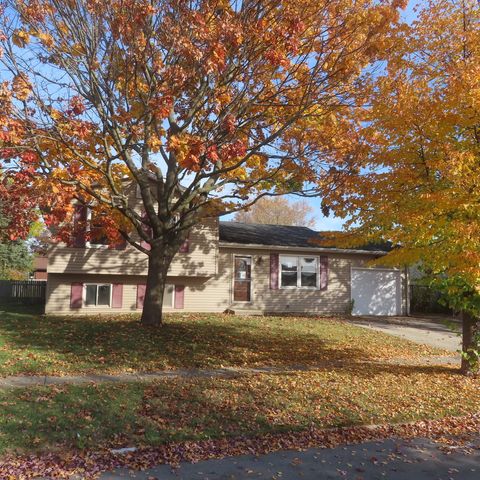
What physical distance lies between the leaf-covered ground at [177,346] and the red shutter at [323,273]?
17.1 ft

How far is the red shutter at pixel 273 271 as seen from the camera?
68.9 feet

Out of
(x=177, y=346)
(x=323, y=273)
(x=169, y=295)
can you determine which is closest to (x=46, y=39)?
(x=177, y=346)

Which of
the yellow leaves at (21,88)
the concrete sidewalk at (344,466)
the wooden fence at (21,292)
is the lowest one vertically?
the concrete sidewalk at (344,466)

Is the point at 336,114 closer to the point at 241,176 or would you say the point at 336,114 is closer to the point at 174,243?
the point at 241,176

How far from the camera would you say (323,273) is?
2188cm

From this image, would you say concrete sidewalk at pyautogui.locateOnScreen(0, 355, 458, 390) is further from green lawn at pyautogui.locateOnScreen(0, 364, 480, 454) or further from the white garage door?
the white garage door

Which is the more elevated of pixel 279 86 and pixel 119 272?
pixel 279 86

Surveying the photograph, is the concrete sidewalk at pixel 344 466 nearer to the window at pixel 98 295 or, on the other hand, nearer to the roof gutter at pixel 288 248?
the window at pixel 98 295

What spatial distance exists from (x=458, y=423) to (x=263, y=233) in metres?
15.8

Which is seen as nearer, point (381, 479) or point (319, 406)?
point (381, 479)

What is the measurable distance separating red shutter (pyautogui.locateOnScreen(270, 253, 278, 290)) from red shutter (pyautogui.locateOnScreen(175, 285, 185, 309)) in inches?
154

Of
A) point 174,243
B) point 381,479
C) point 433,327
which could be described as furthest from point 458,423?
point 433,327

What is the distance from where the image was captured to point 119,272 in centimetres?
1839

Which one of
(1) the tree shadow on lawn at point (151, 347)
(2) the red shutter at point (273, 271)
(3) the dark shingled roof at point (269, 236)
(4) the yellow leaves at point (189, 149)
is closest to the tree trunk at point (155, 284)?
(1) the tree shadow on lawn at point (151, 347)
